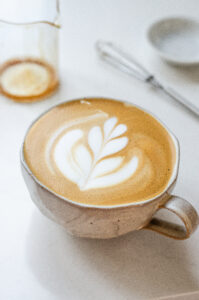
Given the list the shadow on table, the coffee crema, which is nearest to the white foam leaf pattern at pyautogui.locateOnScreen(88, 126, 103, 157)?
the coffee crema

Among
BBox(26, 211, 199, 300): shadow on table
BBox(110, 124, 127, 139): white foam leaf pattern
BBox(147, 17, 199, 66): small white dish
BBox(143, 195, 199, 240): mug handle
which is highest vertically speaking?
BBox(147, 17, 199, 66): small white dish

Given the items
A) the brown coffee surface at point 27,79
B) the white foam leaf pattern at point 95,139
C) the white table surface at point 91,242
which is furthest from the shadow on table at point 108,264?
the brown coffee surface at point 27,79

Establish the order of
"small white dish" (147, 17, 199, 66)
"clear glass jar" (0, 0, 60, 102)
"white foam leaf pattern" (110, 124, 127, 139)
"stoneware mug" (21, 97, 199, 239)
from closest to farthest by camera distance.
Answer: "stoneware mug" (21, 97, 199, 239)
"white foam leaf pattern" (110, 124, 127, 139)
"clear glass jar" (0, 0, 60, 102)
"small white dish" (147, 17, 199, 66)

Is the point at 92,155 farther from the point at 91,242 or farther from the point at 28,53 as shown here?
the point at 28,53

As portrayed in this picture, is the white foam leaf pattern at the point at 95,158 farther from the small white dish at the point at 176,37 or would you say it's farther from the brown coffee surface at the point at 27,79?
the small white dish at the point at 176,37

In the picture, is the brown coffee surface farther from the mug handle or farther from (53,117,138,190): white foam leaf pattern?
the mug handle

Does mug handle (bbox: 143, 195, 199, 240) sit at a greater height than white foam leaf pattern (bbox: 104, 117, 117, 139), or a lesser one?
lesser

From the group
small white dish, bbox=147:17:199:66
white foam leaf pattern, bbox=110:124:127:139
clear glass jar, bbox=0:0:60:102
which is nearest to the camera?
white foam leaf pattern, bbox=110:124:127:139
